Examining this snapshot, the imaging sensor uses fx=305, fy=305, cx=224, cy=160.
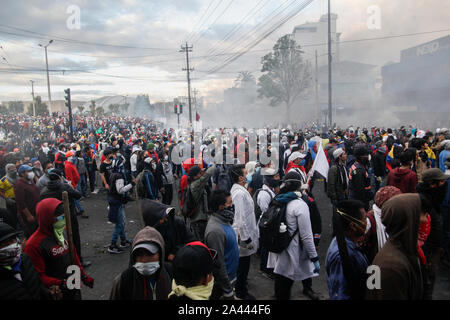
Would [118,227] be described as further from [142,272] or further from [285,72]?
[285,72]

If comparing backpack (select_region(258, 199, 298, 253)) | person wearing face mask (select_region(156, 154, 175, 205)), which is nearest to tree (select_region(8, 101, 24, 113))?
person wearing face mask (select_region(156, 154, 175, 205))

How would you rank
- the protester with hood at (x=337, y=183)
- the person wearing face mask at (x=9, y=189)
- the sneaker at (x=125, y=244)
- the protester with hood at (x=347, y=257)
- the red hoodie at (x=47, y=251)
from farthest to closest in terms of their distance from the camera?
the sneaker at (x=125, y=244) → the person wearing face mask at (x=9, y=189) → the protester with hood at (x=337, y=183) → the red hoodie at (x=47, y=251) → the protester with hood at (x=347, y=257)

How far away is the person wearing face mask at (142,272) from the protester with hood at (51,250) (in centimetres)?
115

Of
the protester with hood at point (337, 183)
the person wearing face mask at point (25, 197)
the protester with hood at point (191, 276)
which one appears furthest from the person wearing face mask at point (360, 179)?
the person wearing face mask at point (25, 197)

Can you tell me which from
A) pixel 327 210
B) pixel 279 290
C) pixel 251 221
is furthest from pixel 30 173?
pixel 327 210

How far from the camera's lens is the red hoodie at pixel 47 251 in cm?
305

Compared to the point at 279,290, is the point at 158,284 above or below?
above

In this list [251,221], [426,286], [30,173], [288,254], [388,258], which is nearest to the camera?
[388,258]

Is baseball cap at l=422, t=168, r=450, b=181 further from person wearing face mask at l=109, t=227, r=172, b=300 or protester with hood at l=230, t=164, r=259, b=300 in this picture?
person wearing face mask at l=109, t=227, r=172, b=300

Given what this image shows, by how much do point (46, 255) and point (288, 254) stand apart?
2682mm

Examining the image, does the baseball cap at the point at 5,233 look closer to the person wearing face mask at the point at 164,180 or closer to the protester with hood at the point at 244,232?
the protester with hood at the point at 244,232

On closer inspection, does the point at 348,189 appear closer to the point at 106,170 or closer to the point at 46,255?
the point at 46,255

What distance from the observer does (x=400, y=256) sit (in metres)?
2.09

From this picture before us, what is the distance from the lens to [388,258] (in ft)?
6.89
